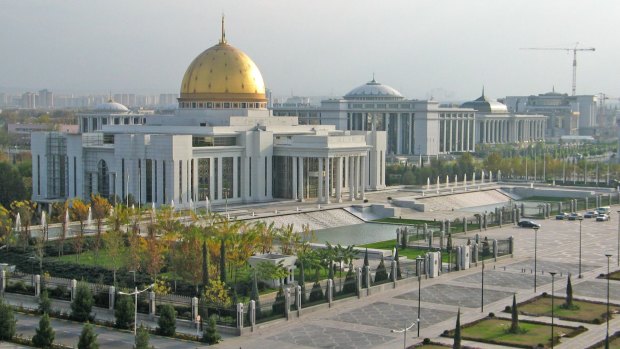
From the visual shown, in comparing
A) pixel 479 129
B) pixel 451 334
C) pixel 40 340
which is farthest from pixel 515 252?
pixel 479 129

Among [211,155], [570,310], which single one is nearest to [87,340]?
[570,310]

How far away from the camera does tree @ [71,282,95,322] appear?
109 feet

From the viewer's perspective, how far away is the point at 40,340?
2962cm

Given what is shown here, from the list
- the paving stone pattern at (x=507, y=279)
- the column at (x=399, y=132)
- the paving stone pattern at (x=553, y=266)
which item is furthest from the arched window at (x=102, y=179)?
the column at (x=399, y=132)

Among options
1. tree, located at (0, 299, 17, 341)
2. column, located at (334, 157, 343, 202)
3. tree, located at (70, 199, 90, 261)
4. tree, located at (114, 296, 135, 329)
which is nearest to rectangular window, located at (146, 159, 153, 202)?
tree, located at (70, 199, 90, 261)

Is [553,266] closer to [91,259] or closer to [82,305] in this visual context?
[91,259]

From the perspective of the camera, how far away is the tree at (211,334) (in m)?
30.7

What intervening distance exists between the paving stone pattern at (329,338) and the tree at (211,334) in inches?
70.7

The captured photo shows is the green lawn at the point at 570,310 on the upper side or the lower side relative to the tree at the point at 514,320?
lower

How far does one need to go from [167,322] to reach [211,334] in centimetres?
163

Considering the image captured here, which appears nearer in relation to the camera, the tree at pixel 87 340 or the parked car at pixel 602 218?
the tree at pixel 87 340

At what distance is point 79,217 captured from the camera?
163 ft

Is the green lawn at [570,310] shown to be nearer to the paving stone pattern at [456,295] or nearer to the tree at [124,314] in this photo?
the paving stone pattern at [456,295]

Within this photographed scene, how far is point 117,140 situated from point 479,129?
85.7 meters
